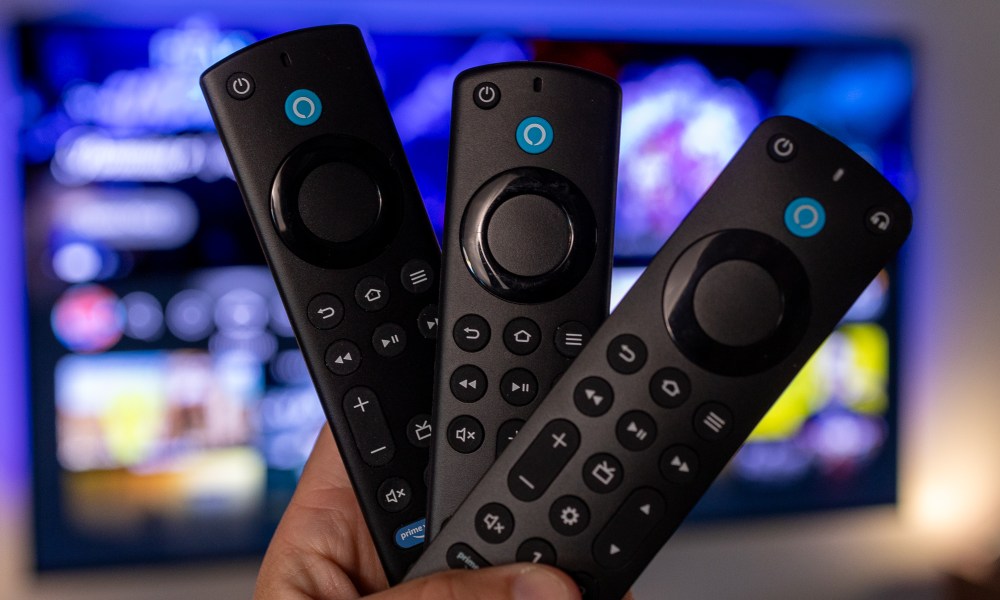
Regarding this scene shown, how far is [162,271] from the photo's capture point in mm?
1322

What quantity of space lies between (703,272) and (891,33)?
1.47m

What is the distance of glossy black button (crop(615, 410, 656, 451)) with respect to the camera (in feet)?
1.26

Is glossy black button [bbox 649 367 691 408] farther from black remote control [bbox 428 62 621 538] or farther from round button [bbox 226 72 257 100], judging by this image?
round button [bbox 226 72 257 100]

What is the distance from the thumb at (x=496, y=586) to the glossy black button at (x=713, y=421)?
84mm

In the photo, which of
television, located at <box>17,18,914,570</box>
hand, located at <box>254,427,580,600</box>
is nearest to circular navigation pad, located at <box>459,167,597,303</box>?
hand, located at <box>254,427,580,600</box>

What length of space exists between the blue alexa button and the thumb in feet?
0.57

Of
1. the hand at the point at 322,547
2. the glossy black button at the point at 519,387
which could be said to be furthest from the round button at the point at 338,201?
the hand at the point at 322,547

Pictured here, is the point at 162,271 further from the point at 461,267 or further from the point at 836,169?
the point at 836,169

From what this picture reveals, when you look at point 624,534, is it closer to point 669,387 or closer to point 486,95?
point 669,387

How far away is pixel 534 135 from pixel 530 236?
48 millimetres

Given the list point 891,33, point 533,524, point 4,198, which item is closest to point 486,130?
point 533,524

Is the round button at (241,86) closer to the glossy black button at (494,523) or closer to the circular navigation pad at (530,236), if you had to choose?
the circular navigation pad at (530,236)

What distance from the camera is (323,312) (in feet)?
1.44

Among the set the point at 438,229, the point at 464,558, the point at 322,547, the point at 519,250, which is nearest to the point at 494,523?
the point at 464,558
